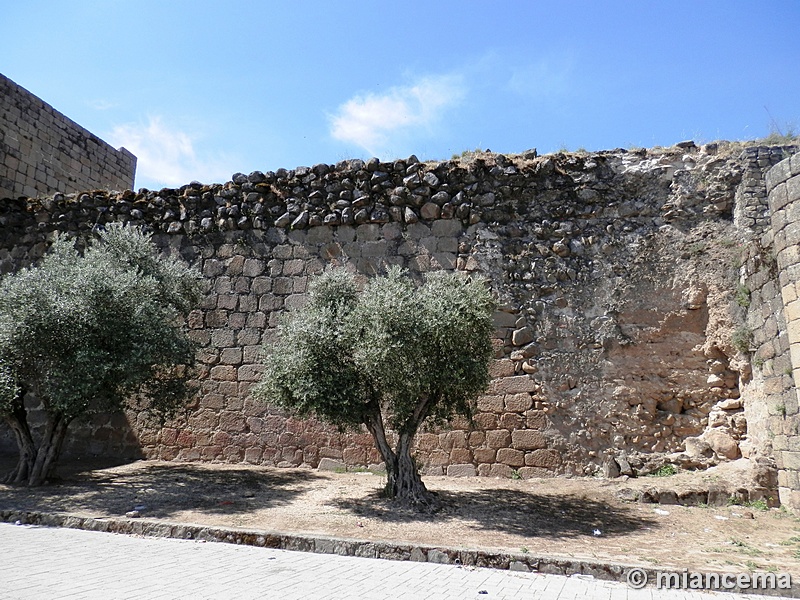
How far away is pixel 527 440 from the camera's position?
29.2 ft

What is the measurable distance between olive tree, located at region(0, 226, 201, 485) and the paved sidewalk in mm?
2708

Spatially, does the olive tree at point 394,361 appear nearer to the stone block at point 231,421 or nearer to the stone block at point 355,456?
the stone block at point 355,456

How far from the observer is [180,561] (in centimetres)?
521

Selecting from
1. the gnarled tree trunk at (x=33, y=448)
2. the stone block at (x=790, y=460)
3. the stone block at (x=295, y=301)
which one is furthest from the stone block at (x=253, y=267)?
the stone block at (x=790, y=460)

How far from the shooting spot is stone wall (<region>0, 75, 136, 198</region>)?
14.0m

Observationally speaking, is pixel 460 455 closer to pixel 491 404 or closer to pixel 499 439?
pixel 499 439

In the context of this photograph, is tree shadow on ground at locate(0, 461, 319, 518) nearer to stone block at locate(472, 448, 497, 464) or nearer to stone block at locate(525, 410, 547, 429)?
stone block at locate(472, 448, 497, 464)

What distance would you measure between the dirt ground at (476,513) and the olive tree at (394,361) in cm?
81

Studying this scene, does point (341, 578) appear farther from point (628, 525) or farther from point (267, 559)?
point (628, 525)

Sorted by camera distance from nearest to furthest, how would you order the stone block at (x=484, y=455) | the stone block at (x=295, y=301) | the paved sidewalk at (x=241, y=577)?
the paved sidewalk at (x=241, y=577), the stone block at (x=484, y=455), the stone block at (x=295, y=301)

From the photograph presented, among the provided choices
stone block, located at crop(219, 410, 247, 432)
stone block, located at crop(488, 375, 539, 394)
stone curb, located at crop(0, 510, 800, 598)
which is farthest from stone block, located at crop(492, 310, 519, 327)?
stone block, located at crop(219, 410, 247, 432)

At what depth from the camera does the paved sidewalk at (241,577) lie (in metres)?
4.23

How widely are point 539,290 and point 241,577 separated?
6293mm

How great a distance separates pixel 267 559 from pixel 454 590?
1.90 metres
